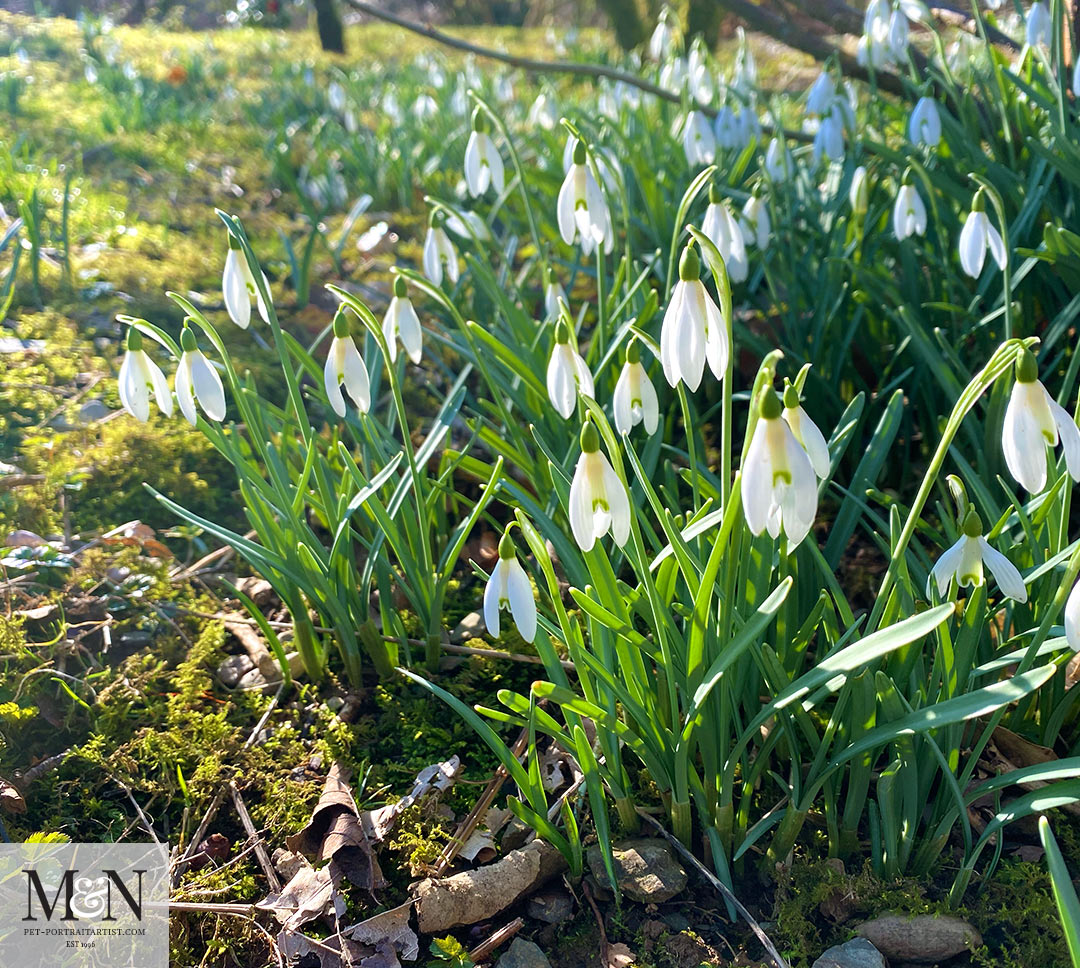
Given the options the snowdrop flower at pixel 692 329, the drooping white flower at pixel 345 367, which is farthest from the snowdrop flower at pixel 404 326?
the snowdrop flower at pixel 692 329

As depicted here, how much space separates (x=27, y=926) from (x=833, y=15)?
3.60 metres

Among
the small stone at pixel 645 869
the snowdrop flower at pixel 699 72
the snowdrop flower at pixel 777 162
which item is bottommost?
the small stone at pixel 645 869

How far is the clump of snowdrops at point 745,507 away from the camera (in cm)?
118

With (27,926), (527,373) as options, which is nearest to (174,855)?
(27,926)

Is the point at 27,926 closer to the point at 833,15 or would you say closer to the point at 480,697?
the point at 480,697

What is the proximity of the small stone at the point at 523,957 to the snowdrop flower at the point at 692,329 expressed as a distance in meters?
0.89

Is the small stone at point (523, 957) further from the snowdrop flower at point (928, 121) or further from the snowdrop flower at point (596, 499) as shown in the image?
the snowdrop flower at point (928, 121)

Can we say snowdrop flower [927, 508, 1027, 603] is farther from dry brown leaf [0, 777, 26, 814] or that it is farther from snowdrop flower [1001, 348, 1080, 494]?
dry brown leaf [0, 777, 26, 814]

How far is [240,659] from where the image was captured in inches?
78.8

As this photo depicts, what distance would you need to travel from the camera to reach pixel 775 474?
0.98 m

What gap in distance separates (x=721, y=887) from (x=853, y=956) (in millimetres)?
205

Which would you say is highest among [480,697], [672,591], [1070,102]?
[1070,102]

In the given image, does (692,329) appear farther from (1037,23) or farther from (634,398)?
(1037,23)

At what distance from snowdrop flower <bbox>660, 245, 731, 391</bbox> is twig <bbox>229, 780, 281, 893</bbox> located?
3.43ft
